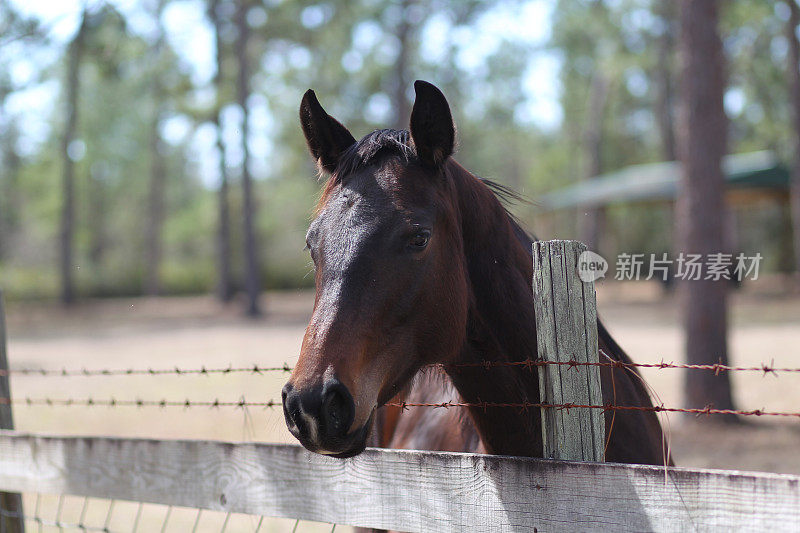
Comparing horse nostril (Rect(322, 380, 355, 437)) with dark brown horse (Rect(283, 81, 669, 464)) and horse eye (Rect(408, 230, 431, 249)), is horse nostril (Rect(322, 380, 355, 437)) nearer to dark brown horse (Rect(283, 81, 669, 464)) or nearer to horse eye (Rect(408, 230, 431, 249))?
dark brown horse (Rect(283, 81, 669, 464))

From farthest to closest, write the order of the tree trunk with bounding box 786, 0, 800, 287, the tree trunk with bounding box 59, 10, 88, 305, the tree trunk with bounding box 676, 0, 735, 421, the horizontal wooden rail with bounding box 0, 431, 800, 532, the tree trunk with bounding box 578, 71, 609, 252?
1. the tree trunk with bounding box 578, 71, 609, 252
2. the tree trunk with bounding box 59, 10, 88, 305
3. the tree trunk with bounding box 786, 0, 800, 287
4. the tree trunk with bounding box 676, 0, 735, 421
5. the horizontal wooden rail with bounding box 0, 431, 800, 532

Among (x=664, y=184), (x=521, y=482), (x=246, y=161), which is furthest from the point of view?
(x=664, y=184)

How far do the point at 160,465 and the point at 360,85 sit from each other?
29.2m

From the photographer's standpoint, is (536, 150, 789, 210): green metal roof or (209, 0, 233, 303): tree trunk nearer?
(536, 150, 789, 210): green metal roof

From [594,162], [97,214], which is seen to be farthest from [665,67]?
[97,214]

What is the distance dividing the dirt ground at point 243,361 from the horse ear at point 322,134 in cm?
72

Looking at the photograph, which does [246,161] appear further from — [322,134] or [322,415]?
[322,415]

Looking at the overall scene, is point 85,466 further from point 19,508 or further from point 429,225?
point 429,225

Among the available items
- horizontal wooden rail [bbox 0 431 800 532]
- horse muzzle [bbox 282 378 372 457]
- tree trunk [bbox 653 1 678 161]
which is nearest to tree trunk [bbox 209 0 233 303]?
tree trunk [bbox 653 1 678 161]

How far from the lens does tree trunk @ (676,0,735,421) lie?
766 cm

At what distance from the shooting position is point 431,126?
80.7 inches

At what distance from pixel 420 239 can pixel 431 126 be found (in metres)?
0.36

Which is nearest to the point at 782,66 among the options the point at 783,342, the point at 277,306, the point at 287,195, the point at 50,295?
the point at 783,342

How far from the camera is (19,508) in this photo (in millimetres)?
3281
